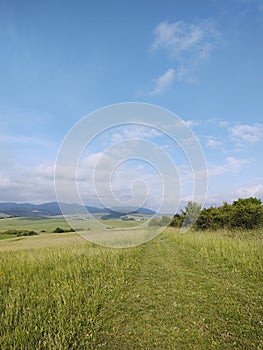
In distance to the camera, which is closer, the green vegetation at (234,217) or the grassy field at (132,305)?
the grassy field at (132,305)

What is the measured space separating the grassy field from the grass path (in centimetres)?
2

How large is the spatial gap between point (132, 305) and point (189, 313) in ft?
5.02

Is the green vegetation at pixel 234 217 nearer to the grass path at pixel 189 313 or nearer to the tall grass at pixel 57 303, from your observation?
the grass path at pixel 189 313

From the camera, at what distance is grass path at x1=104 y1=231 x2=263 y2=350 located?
16.5ft

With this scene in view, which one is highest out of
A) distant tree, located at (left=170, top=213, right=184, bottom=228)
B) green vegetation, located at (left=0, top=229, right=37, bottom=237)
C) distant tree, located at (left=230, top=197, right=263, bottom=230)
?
distant tree, located at (left=230, top=197, right=263, bottom=230)

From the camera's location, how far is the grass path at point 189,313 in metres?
5.04

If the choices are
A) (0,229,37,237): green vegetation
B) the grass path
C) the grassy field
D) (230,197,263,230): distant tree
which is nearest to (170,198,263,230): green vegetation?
(230,197,263,230): distant tree

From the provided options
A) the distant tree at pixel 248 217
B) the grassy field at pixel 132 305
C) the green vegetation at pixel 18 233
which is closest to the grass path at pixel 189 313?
the grassy field at pixel 132 305

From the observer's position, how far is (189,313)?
6355mm

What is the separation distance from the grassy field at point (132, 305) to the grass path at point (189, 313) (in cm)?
2

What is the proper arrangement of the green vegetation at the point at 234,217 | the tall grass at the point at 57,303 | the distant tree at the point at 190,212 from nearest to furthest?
the tall grass at the point at 57,303
the green vegetation at the point at 234,217
the distant tree at the point at 190,212

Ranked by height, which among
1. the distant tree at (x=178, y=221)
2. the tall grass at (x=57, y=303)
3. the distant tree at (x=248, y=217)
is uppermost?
the distant tree at (x=248, y=217)

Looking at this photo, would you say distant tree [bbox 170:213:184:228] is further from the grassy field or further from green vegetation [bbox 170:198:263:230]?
the grassy field

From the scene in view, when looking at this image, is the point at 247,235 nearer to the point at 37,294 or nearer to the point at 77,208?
the point at 77,208
